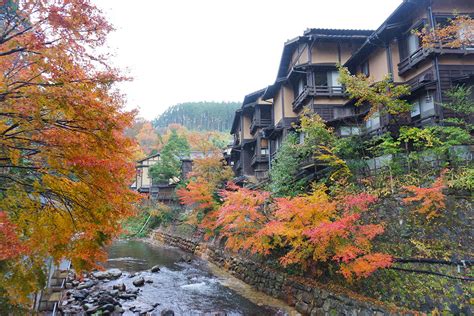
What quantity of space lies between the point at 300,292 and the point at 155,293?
8.19 meters

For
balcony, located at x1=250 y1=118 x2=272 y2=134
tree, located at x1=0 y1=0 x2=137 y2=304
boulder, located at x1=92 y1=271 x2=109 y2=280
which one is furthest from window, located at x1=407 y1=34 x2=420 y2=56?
boulder, located at x1=92 y1=271 x2=109 y2=280

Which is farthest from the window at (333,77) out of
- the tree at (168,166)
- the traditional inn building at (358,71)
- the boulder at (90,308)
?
the tree at (168,166)

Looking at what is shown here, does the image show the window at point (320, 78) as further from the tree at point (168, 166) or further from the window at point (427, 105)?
the tree at point (168, 166)

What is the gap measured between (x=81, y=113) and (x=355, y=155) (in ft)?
51.7

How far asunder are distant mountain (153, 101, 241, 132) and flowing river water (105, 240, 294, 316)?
3580 inches

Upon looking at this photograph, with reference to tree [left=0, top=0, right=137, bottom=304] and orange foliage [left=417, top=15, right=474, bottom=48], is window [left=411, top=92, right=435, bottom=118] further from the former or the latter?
tree [left=0, top=0, right=137, bottom=304]

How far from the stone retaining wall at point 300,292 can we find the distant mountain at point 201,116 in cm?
9480

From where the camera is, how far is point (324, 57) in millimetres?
24203

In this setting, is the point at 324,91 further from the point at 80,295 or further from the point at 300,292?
the point at 80,295

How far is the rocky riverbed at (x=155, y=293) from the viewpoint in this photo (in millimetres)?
13297

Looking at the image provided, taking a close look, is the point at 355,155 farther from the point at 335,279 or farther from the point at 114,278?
the point at 114,278

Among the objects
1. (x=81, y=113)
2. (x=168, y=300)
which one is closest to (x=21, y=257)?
(x=81, y=113)

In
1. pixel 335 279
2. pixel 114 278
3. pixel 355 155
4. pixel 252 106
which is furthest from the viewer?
pixel 252 106

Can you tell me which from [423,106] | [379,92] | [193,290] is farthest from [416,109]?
[193,290]
